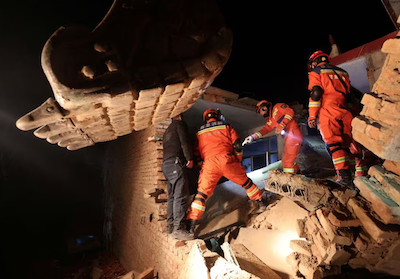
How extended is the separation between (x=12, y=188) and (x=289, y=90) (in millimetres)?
14368

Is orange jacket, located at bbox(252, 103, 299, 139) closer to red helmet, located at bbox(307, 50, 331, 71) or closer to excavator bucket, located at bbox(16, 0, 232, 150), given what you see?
red helmet, located at bbox(307, 50, 331, 71)

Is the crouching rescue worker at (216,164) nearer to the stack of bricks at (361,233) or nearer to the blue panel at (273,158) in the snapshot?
the stack of bricks at (361,233)

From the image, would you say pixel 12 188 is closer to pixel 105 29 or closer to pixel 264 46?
pixel 105 29

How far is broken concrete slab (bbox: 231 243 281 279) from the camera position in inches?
103

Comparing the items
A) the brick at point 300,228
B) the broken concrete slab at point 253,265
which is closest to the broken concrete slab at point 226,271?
the broken concrete slab at point 253,265

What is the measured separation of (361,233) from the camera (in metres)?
2.23

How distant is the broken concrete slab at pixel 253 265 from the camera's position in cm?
261

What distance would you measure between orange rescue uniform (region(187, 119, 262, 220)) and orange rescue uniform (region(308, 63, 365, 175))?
1.51 meters

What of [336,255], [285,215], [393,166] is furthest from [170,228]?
[393,166]

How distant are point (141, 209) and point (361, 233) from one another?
448cm

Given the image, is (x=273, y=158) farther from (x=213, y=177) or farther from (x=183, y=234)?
(x=183, y=234)

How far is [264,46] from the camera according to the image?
30.5 ft

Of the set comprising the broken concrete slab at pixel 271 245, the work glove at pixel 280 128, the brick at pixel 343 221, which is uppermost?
the work glove at pixel 280 128

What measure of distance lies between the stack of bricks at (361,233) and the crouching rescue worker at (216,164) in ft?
4.73
